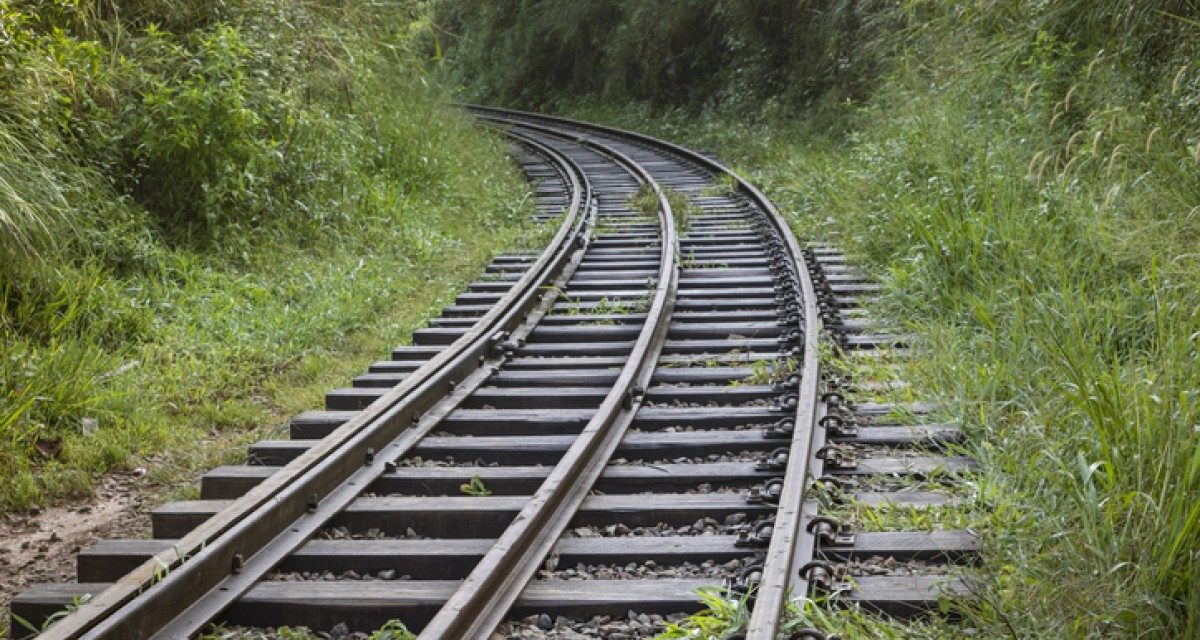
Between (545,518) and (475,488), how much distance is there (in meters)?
0.63

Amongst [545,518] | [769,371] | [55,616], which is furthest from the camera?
[769,371]

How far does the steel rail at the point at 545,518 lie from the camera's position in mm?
3611

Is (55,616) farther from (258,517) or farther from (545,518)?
(545,518)

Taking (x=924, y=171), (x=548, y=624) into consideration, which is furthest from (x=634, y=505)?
(x=924, y=171)

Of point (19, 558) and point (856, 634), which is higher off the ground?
point (856, 634)

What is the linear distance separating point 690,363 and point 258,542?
10.4ft

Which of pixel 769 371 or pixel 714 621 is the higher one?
pixel 769 371

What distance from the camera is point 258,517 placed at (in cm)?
427

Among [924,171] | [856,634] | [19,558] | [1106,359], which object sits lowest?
[19,558]

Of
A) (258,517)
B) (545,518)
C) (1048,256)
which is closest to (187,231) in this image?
(258,517)

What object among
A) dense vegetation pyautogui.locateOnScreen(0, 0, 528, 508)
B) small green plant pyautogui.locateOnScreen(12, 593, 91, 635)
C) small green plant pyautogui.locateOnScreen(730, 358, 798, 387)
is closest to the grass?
small green plant pyautogui.locateOnScreen(12, 593, 91, 635)

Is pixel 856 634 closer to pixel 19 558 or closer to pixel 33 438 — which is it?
pixel 19 558

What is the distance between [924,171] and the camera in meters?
10.3

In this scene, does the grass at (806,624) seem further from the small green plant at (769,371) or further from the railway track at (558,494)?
the small green plant at (769,371)
